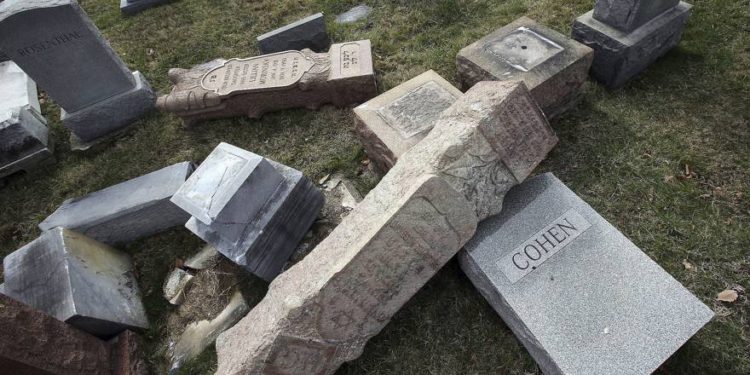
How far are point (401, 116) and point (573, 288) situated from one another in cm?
182

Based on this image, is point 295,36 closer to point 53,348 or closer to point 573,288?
point 53,348

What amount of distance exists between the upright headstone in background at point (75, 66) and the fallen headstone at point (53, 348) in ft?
8.66

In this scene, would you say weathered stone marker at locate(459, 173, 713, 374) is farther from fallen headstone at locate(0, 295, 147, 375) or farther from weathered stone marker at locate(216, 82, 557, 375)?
fallen headstone at locate(0, 295, 147, 375)

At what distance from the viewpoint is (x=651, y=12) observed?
361 centimetres

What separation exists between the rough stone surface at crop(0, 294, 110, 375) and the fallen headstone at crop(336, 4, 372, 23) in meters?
4.48

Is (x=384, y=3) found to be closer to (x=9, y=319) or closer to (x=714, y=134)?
(x=714, y=134)

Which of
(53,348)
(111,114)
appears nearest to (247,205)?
(53,348)

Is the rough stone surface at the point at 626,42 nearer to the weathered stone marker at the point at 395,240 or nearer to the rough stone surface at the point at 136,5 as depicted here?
the weathered stone marker at the point at 395,240

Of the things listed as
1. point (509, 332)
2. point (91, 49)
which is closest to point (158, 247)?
point (91, 49)

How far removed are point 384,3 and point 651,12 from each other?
3118 millimetres

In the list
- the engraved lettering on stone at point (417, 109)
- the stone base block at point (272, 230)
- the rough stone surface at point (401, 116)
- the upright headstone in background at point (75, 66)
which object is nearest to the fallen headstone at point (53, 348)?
the stone base block at point (272, 230)

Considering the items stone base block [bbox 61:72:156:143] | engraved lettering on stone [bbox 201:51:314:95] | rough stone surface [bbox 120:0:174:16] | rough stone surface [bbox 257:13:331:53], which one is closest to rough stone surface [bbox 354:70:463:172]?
engraved lettering on stone [bbox 201:51:314:95]

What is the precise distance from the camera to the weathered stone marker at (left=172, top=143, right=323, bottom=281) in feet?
8.84

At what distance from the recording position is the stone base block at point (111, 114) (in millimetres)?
4281
